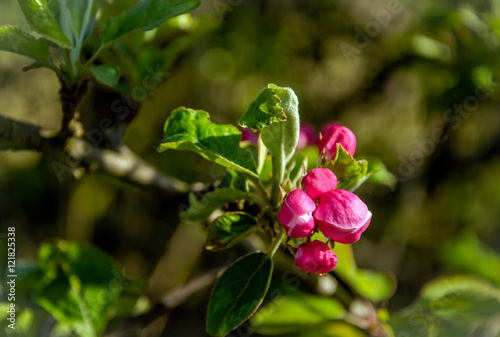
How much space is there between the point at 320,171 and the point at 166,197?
16.0 inches

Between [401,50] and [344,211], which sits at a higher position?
[344,211]

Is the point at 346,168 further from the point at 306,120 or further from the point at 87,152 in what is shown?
the point at 306,120

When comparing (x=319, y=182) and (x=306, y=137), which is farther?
(x=306, y=137)

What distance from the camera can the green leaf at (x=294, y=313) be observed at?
4.12ft

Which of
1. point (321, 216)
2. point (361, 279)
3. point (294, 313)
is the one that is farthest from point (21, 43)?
point (361, 279)

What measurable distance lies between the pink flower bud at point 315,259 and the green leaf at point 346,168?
11 centimetres

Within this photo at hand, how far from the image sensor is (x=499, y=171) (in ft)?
8.09

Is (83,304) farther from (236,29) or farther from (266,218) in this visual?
(236,29)

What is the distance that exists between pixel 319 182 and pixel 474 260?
1096 millimetres

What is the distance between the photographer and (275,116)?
66 centimetres

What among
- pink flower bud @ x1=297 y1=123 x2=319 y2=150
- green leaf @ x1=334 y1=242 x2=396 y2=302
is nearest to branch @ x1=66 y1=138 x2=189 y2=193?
pink flower bud @ x1=297 y1=123 x2=319 y2=150

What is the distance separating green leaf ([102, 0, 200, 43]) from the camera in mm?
850

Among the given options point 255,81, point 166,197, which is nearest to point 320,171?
point 166,197

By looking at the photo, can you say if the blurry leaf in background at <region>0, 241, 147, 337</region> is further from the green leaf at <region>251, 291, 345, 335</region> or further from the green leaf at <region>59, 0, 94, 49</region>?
the green leaf at <region>59, 0, 94, 49</region>
